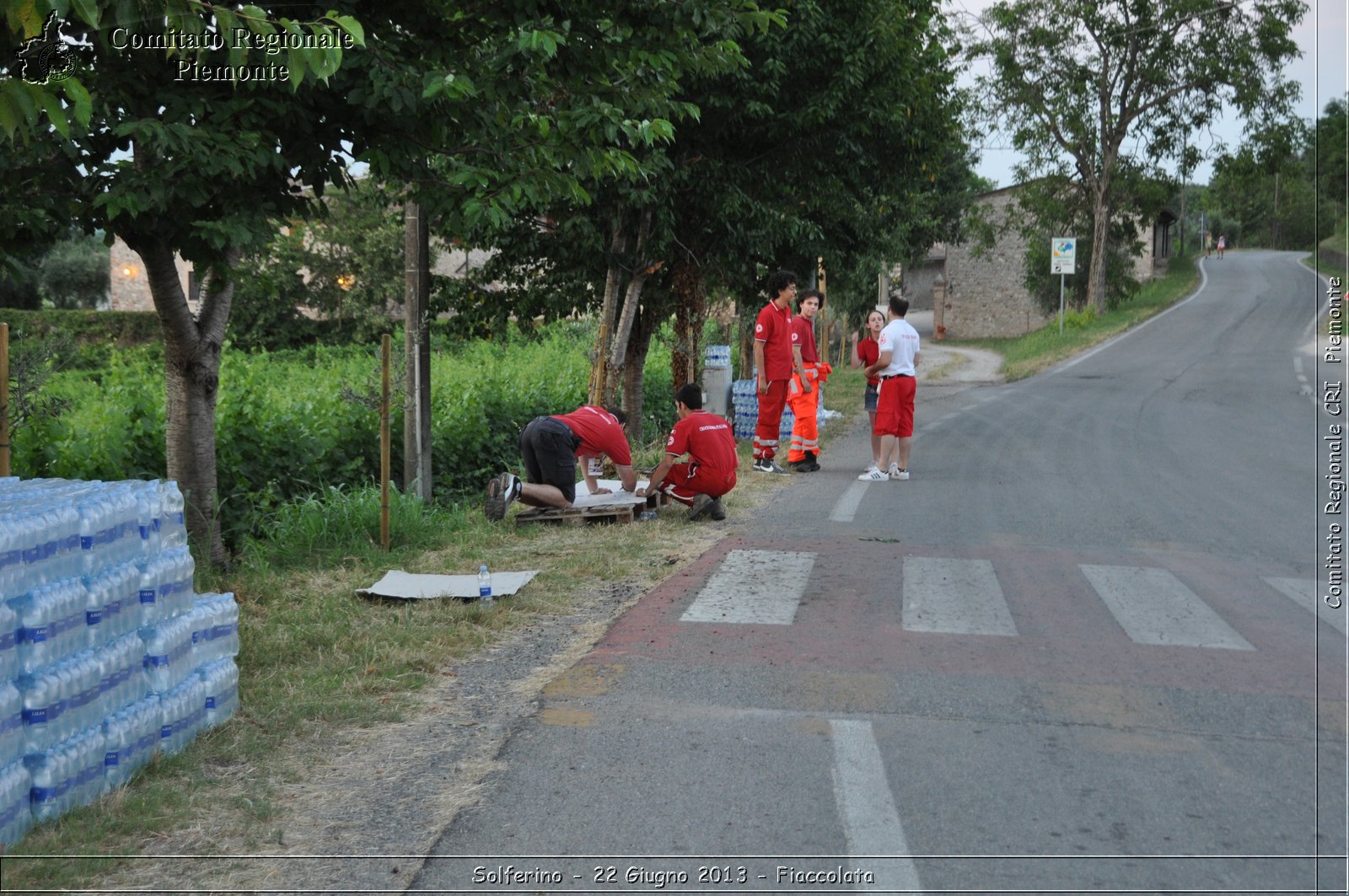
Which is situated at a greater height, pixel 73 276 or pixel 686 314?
pixel 73 276

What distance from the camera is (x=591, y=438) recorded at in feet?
32.6

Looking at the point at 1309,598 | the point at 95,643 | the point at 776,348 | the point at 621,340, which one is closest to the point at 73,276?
the point at 621,340

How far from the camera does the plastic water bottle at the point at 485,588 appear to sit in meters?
7.05

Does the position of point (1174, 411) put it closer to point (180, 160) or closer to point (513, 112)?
point (513, 112)

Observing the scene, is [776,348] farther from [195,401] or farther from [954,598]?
[195,401]

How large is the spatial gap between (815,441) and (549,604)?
267 inches

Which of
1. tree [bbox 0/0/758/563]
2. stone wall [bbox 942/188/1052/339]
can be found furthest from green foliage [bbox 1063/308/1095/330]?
tree [bbox 0/0/758/563]

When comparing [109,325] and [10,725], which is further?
[109,325]

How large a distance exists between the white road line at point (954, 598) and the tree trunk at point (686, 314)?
9.03m

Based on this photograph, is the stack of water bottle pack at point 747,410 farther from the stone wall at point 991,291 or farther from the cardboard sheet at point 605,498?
the stone wall at point 991,291

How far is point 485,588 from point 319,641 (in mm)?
1135

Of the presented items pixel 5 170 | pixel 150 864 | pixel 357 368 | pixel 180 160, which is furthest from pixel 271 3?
pixel 357 368

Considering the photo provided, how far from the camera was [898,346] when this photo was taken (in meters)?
12.3

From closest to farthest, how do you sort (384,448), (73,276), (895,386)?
1. (384,448)
2. (895,386)
3. (73,276)
